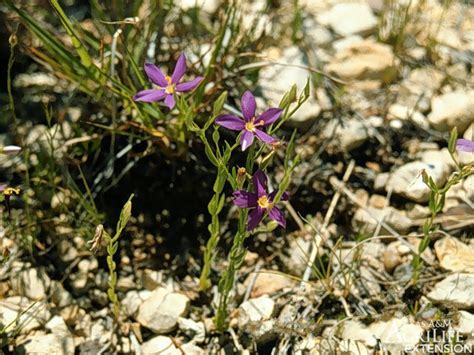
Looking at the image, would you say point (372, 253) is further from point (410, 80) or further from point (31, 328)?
point (31, 328)

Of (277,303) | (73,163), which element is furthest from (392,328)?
(73,163)

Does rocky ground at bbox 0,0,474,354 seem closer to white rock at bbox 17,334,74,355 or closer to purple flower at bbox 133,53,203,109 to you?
white rock at bbox 17,334,74,355

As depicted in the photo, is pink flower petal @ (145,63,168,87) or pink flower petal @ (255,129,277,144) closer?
pink flower petal @ (255,129,277,144)

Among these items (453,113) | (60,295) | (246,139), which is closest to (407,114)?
(453,113)

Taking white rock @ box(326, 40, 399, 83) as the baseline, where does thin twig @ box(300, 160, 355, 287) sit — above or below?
below

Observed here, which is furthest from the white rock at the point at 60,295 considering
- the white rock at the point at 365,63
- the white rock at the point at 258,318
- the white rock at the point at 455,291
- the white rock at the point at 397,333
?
the white rock at the point at 365,63

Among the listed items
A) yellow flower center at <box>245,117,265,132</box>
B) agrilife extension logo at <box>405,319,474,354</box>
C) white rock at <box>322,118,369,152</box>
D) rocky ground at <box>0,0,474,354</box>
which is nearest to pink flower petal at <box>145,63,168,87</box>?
yellow flower center at <box>245,117,265,132</box>
